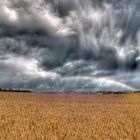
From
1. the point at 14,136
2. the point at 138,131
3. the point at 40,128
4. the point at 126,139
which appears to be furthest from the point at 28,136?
the point at 138,131

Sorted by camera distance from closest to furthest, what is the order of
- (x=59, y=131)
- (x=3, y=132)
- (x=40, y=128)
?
(x=3, y=132), (x=59, y=131), (x=40, y=128)

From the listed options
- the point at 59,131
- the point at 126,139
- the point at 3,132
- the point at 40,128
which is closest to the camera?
the point at 126,139

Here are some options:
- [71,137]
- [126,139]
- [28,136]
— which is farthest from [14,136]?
[126,139]

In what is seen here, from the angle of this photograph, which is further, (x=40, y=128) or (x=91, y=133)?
(x=40, y=128)

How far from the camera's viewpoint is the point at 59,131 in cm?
1238

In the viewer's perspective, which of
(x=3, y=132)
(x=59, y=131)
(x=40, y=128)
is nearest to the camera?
(x=3, y=132)

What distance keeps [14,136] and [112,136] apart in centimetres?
328

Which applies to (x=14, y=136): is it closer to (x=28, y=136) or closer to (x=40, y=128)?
(x=28, y=136)

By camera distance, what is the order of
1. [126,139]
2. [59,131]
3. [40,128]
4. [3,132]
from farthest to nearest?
1. [40,128]
2. [59,131]
3. [3,132]
4. [126,139]

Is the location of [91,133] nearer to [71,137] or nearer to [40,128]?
[71,137]

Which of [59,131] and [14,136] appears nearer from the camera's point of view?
[14,136]

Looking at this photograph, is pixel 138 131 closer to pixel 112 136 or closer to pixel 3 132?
pixel 112 136

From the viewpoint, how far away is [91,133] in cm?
1192

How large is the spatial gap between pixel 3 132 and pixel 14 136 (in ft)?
2.84
